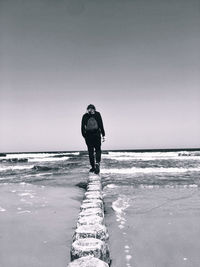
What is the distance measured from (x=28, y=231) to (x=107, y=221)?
1.11 metres

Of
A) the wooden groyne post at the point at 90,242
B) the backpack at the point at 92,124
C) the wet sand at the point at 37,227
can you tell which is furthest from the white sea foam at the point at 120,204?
the backpack at the point at 92,124

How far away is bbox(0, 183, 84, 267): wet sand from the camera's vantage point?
2.64 metres

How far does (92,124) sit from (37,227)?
357 cm

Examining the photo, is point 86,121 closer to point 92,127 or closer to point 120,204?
point 92,127

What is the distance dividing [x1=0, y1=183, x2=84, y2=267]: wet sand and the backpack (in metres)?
1.62

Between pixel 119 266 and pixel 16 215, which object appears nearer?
pixel 119 266

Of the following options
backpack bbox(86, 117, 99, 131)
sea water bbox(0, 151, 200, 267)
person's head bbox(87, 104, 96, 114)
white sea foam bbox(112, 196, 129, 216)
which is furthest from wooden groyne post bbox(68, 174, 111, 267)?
person's head bbox(87, 104, 96, 114)

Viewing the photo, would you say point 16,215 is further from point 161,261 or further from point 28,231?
point 161,261

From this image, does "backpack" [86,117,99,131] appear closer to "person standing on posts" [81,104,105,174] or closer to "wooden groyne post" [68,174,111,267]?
"person standing on posts" [81,104,105,174]

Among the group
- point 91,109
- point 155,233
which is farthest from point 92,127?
point 155,233

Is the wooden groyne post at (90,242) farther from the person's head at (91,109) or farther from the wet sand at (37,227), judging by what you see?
the person's head at (91,109)

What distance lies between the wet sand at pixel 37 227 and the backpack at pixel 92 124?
5.30ft

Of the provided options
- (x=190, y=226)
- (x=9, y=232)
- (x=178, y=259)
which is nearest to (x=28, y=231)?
(x=9, y=232)

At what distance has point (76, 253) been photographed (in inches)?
84.1
